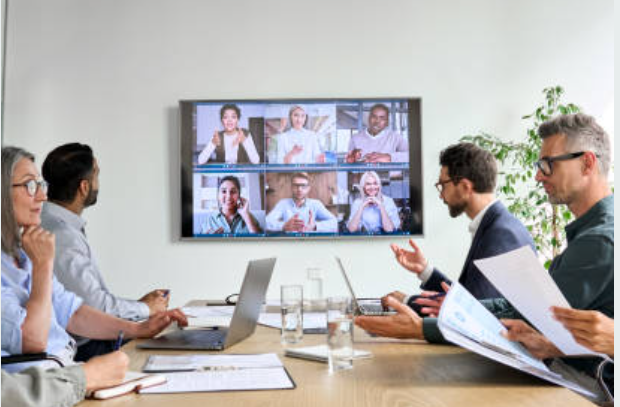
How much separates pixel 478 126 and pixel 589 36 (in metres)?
0.98

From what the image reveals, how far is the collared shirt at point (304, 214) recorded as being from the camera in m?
4.26

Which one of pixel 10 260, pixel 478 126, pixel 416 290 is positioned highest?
pixel 478 126

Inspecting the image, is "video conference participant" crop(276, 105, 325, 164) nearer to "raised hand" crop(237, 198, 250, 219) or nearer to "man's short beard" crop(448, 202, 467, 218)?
"raised hand" crop(237, 198, 250, 219)

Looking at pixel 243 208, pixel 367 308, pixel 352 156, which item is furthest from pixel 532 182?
pixel 367 308

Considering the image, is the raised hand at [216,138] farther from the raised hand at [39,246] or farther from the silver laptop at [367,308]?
the raised hand at [39,246]

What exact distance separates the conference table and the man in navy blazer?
2.56 ft

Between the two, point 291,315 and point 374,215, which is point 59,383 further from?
point 374,215

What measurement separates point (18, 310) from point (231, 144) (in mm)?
2678

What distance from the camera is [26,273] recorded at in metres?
1.84

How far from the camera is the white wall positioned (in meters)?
4.31

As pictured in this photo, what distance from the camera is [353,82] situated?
14.2ft

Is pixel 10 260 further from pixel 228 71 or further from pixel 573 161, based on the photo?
pixel 228 71

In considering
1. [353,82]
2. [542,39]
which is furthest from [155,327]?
[542,39]

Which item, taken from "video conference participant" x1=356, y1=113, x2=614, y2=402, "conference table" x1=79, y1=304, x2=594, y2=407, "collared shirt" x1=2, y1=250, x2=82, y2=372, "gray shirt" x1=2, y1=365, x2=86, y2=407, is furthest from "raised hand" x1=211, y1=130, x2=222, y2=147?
"gray shirt" x1=2, y1=365, x2=86, y2=407
